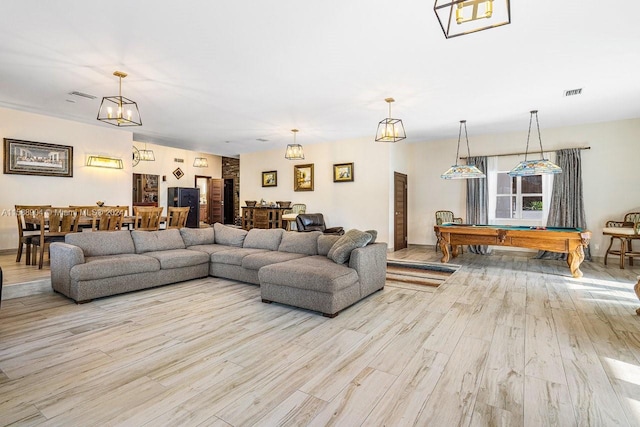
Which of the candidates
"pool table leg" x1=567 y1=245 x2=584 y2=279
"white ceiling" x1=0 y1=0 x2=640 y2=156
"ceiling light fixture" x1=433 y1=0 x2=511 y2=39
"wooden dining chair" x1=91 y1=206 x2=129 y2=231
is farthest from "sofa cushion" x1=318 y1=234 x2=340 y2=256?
"pool table leg" x1=567 y1=245 x2=584 y2=279

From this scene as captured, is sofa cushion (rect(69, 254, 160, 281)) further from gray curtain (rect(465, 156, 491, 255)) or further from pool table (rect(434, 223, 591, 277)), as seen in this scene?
gray curtain (rect(465, 156, 491, 255))

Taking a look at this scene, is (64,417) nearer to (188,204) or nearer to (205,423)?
(205,423)

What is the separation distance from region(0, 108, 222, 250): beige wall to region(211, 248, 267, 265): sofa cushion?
3840 millimetres

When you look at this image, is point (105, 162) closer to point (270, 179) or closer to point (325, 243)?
point (270, 179)

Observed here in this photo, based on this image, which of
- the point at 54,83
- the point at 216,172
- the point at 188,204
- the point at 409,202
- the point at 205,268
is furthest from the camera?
the point at 216,172

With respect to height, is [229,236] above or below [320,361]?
above

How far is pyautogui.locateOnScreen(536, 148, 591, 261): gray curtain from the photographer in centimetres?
654

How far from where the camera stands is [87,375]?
7.02 ft

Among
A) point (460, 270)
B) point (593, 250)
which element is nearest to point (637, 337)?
point (460, 270)

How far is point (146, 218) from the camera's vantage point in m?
5.70

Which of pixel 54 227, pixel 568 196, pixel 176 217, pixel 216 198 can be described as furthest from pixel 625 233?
pixel 216 198

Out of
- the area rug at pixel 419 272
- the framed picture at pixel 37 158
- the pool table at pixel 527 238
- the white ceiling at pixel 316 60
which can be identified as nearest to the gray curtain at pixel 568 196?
the white ceiling at pixel 316 60

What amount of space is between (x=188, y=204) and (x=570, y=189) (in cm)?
1079

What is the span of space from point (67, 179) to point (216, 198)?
672 centimetres
